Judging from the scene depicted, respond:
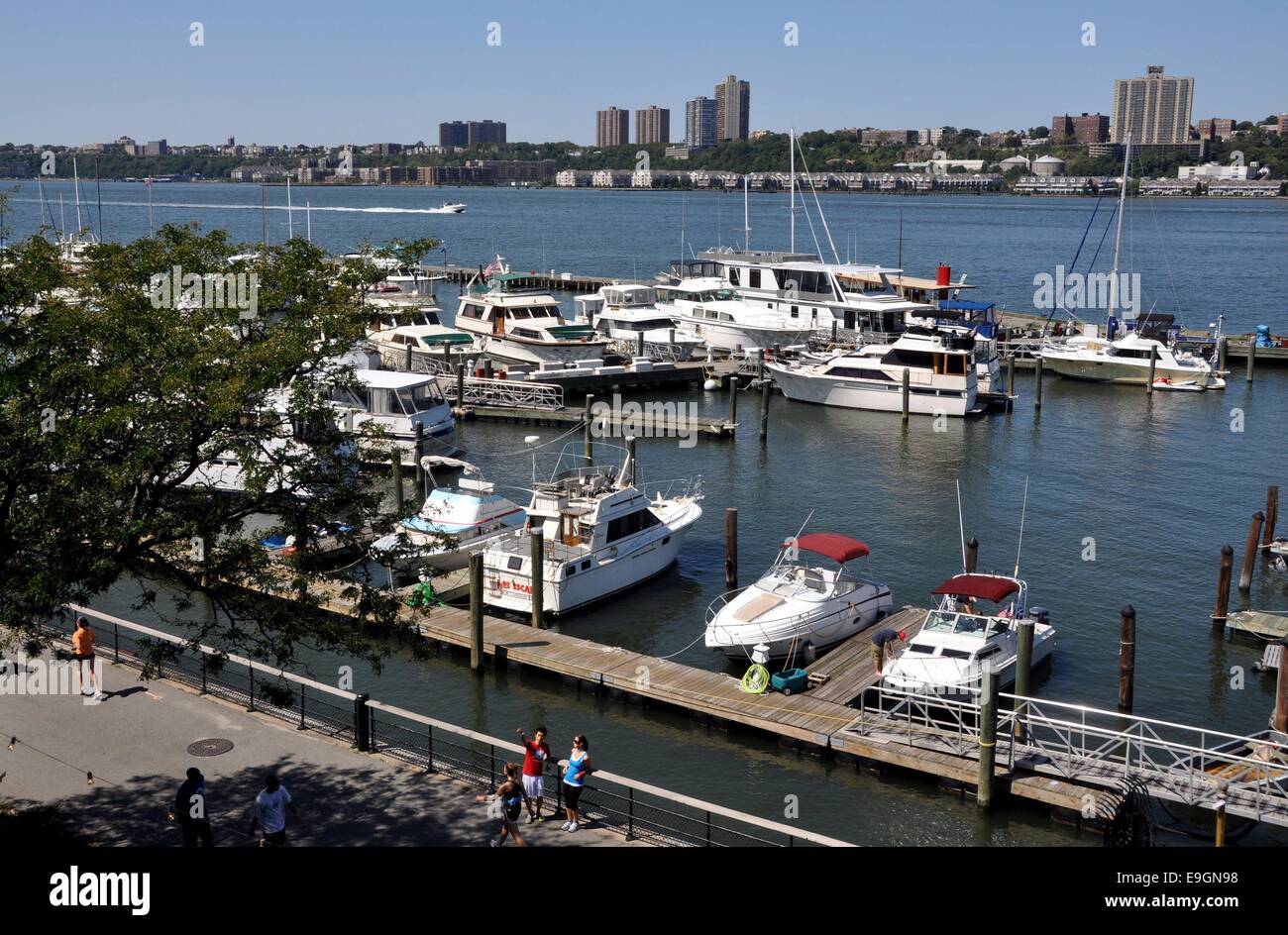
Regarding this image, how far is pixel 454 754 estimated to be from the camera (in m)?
21.7

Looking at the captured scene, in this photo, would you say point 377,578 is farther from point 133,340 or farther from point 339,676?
point 133,340

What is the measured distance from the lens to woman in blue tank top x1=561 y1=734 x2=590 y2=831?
52.4 ft

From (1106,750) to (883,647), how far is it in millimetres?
5065

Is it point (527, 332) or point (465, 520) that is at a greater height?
point (527, 332)

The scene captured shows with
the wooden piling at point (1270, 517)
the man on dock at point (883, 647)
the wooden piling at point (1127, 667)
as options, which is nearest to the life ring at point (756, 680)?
the man on dock at point (883, 647)

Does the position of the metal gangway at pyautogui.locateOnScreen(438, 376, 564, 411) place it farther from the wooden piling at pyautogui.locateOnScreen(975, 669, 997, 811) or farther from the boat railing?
the wooden piling at pyautogui.locateOnScreen(975, 669, 997, 811)

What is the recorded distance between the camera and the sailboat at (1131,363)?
58062mm

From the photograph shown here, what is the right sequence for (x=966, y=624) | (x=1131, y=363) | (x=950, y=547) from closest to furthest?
1. (x=966, y=624)
2. (x=950, y=547)
3. (x=1131, y=363)

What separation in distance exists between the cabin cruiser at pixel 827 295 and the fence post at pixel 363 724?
47178mm

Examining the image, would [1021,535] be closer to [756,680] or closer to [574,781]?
[756,680]

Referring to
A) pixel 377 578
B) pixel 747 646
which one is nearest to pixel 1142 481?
pixel 747 646

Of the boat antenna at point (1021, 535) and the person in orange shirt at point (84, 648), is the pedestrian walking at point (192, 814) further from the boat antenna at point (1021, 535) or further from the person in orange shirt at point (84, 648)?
the boat antenna at point (1021, 535)

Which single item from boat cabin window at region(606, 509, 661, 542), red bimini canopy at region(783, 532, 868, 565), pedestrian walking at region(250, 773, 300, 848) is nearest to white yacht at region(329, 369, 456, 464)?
boat cabin window at region(606, 509, 661, 542)
